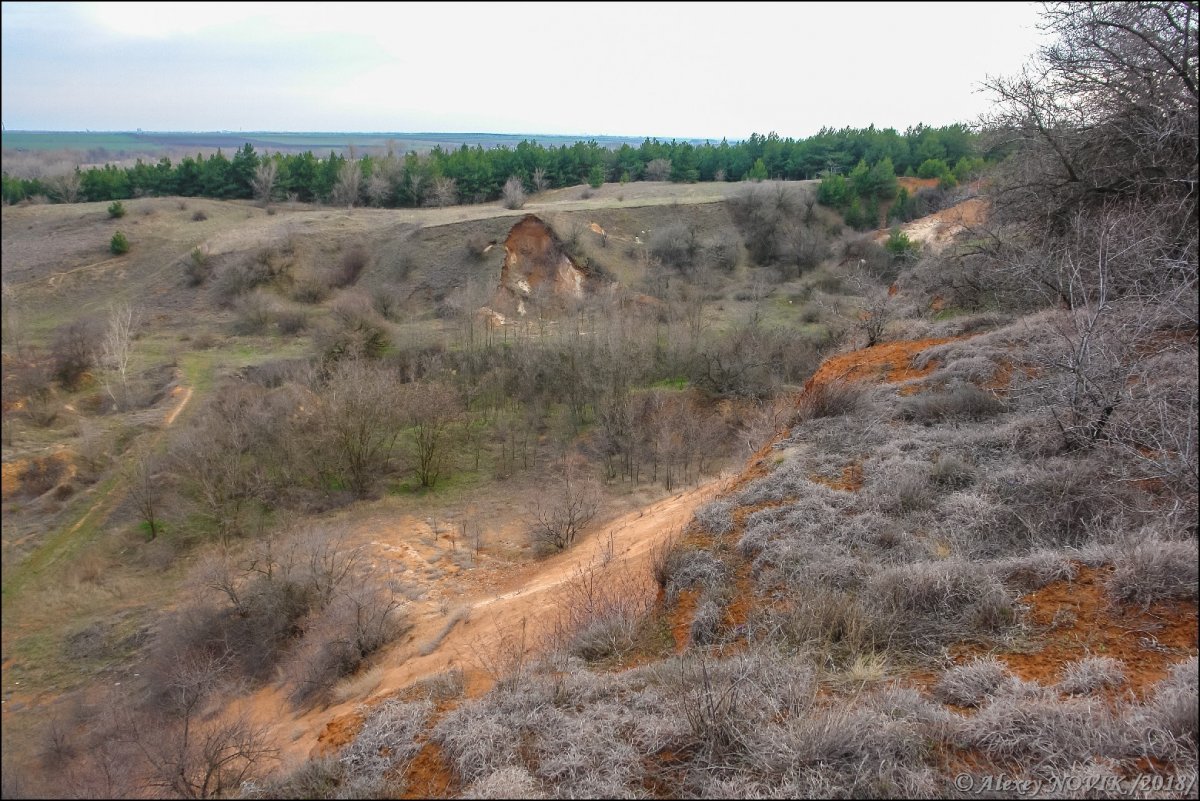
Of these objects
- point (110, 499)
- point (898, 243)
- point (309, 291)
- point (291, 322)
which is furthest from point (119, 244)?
point (898, 243)

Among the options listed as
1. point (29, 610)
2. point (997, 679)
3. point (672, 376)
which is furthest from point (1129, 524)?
point (672, 376)

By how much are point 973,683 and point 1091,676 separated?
2.45 ft

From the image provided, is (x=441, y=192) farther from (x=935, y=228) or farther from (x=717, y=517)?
(x=717, y=517)

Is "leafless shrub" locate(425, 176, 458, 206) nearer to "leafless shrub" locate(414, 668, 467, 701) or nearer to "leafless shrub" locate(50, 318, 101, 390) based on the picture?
"leafless shrub" locate(50, 318, 101, 390)

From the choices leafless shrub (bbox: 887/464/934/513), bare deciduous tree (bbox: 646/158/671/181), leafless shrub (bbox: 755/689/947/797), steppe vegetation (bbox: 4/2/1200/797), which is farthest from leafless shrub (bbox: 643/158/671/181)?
leafless shrub (bbox: 755/689/947/797)

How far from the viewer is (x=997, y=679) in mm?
4434

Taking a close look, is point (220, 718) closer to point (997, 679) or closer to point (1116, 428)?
point (997, 679)

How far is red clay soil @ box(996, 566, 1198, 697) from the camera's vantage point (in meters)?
4.34

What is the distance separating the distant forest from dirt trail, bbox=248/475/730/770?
3594cm

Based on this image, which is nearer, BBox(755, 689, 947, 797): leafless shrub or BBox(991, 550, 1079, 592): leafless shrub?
BBox(755, 689, 947, 797): leafless shrub

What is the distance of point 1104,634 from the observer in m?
4.75

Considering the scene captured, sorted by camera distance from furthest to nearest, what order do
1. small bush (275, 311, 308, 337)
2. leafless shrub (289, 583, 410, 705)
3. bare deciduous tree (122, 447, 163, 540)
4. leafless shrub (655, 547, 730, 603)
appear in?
small bush (275, 311, 308, 337), leafless shrub (289, 583, 410, 705), bare deciduous tree (122, 447, 163, 540), leafless shrub (655, 547, 730, 603)

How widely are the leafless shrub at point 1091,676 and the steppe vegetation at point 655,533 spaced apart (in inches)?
0.9

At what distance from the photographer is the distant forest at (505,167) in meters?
44.8
